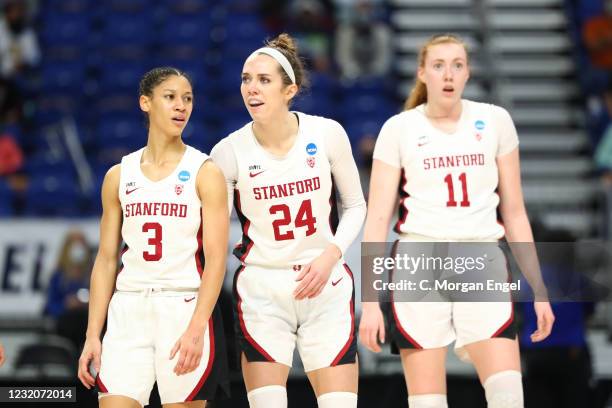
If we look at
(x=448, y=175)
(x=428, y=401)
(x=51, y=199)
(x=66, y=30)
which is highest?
(x=66, y=30)

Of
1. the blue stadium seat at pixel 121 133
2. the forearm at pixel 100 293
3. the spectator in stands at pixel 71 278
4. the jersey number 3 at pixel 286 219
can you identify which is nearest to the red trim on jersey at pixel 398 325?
the jersey number 3 at pixel 286 219

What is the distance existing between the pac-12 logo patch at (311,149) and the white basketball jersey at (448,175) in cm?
35

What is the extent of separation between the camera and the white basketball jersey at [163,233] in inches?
199

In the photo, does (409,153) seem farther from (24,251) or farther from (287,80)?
(24,251)

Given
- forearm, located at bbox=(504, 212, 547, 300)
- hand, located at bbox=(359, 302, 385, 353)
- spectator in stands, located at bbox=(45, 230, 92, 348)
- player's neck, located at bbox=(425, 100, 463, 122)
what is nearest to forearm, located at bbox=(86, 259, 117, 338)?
hand, located at bbox=(359, 302, 385, 353)

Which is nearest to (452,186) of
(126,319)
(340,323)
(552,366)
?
(340,323)

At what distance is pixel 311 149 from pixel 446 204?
68cm

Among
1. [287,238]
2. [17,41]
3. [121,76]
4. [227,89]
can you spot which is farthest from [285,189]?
[17,41]

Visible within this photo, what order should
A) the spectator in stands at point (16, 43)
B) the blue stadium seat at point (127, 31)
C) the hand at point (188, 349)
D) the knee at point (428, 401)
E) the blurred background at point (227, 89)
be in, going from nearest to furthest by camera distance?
the hand at point (188, 349)
the knee at point (428, 401)
the blurred background at point (227, 89)
the spectator in stands at point (16, 43)
the blue stadium seat at point (127, 31)

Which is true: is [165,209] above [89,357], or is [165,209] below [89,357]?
above

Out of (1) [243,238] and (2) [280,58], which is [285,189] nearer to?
(1) [243,238]

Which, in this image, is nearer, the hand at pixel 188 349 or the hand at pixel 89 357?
the hand at pixel 188 349

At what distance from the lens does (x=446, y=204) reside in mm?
5418

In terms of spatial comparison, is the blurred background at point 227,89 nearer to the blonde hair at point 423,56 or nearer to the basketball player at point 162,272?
the blonde hair at point 423,56
